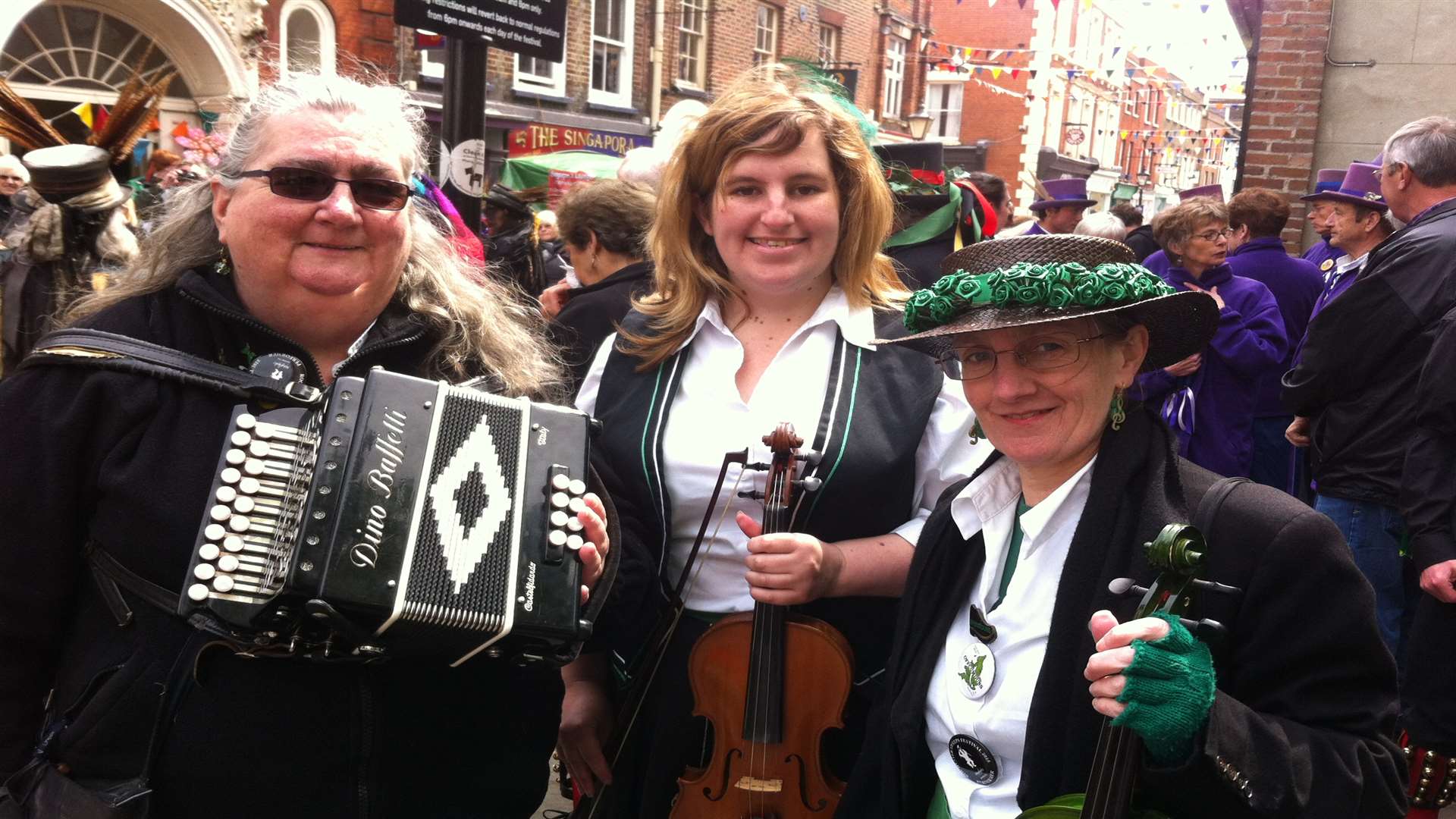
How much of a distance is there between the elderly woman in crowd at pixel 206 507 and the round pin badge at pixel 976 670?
687 mm

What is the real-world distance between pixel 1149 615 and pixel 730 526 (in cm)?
104

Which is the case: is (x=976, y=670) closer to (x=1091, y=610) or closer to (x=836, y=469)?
(x=1091, y=610)

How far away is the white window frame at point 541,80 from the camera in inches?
625

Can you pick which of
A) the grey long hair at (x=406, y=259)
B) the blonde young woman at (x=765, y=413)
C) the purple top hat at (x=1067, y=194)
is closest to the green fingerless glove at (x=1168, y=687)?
the blonde young woman at (x=765, y=413)

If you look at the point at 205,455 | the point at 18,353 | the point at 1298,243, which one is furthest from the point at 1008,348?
the point at 1298,243

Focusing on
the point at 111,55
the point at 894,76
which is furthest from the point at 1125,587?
the point at 894,76

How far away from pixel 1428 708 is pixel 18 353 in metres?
6.05

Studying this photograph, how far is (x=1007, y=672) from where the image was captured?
1.84m

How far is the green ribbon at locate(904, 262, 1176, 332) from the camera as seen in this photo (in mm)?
1760

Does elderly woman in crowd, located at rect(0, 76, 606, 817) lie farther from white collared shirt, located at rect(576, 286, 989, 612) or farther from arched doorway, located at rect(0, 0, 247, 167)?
arched doorway, located at rect(0, 0, 247, 167)

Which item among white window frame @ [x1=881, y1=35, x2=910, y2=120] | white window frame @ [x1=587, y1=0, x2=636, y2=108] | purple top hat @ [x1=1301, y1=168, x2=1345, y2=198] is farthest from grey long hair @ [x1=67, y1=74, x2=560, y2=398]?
white window frame @ [x1=881, y1=35, x2=910, y2=120]

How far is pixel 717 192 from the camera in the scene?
2482mm

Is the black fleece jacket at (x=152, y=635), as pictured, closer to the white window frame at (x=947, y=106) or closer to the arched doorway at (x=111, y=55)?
the arched doorway at (x=111, y=55)

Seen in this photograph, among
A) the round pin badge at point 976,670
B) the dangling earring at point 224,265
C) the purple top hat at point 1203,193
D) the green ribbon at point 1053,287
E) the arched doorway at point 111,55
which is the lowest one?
the round pin badge at point 976,670
